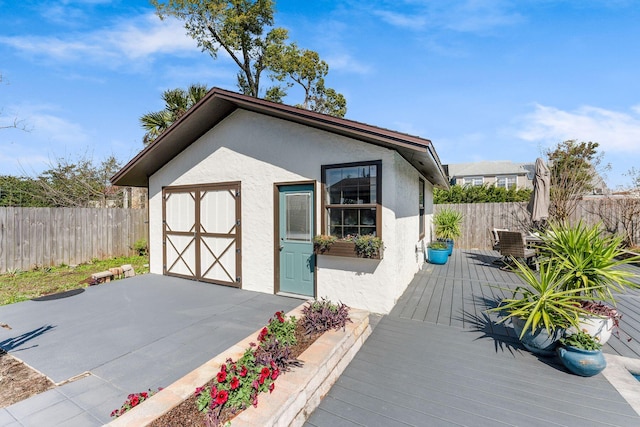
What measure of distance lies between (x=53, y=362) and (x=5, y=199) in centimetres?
1226

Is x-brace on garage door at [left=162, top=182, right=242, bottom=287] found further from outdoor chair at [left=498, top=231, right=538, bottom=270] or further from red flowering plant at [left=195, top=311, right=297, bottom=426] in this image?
outdoor chair at [left=498, top=231, right=538, bottom=270]

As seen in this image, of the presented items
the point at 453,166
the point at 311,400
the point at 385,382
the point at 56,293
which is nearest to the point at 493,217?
the point at 385,382

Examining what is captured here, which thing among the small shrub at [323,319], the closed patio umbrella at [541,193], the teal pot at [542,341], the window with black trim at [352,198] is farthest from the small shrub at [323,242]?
the closed patio umbrella at [541,193]

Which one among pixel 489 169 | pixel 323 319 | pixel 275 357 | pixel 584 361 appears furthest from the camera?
pixel 489 169

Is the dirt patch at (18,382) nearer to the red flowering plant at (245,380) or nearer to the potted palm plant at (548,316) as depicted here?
the red flowering plant at (245,380)

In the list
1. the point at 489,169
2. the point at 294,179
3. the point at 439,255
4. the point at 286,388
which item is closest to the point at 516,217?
the point at 439,255

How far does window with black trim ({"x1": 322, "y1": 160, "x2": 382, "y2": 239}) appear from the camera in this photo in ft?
14.4

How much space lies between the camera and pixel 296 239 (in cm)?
515

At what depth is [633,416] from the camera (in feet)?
7.13

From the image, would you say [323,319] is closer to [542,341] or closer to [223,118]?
[542,341]

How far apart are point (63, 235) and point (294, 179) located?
7.94 metres

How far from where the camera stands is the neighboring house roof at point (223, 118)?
4.00 m

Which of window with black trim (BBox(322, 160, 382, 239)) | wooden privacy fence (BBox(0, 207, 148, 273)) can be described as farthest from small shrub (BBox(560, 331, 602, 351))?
wooden privacy fence (BBox(0, 207, 148, 273))

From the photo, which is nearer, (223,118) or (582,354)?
(582,354)
